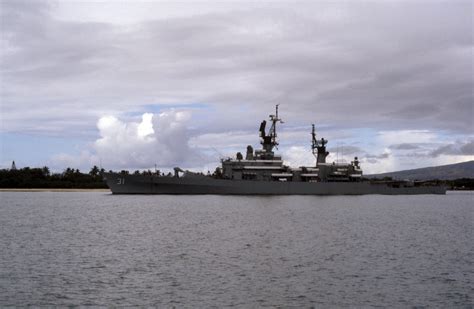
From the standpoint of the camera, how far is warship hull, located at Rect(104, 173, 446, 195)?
8644cm

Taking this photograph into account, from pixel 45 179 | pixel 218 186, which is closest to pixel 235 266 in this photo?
pixel 218 186

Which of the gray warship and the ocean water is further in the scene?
the gray warship

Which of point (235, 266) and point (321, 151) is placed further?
point (321, 151)

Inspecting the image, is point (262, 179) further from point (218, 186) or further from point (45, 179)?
point (45, 179)

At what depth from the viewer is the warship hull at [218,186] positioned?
86.4m

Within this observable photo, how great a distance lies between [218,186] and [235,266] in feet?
205

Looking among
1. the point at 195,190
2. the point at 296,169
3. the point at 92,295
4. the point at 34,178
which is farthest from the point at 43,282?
the point at 34,178

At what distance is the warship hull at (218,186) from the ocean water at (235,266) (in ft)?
142

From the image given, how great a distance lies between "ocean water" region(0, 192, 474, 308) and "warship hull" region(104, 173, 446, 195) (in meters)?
43.2

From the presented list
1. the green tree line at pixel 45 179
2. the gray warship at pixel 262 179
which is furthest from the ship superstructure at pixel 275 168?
the green tree line at pixel 45 179

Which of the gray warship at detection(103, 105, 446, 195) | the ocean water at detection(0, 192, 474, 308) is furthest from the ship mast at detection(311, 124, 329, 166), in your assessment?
the ocean water at detection(0, 192, 474, 308)

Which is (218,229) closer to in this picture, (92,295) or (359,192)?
(92,295)

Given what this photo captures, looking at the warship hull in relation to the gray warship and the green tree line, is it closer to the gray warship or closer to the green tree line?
the gray warship

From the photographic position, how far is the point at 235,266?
2462cm
